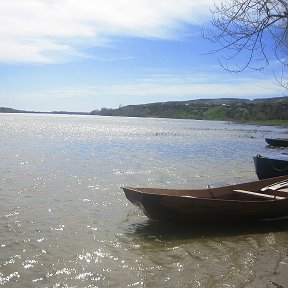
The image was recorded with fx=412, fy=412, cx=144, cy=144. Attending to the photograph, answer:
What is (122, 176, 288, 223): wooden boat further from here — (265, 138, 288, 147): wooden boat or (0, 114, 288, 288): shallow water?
(265, 138, 288, 147): wooden boat

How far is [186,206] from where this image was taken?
9852 millimetres

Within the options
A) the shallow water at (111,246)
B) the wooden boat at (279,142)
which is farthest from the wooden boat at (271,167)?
the wooden boat at (279,142)

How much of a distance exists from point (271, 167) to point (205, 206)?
9423mm

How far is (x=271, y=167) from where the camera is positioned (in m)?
18.4

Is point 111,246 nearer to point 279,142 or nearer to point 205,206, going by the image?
point 205,206

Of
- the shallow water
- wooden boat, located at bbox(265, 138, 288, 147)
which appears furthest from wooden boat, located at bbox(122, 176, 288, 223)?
wooden boat, located at bbox(265, 138, 288, 147)

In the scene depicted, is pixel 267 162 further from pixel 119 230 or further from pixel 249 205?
pixel 119 230

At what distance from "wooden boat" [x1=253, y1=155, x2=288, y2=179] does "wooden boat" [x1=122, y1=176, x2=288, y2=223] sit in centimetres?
696

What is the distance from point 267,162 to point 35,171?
1104cm

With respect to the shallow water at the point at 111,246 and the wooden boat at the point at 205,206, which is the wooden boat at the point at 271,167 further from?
the wooden boat at the point at 205,206

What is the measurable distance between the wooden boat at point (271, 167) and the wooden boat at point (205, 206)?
6.96 m

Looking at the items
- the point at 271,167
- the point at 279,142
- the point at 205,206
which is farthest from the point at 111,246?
the point at 279,142

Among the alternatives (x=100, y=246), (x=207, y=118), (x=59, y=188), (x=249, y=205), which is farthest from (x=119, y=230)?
(x=207, y=118)

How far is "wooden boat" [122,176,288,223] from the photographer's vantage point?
9.77m
